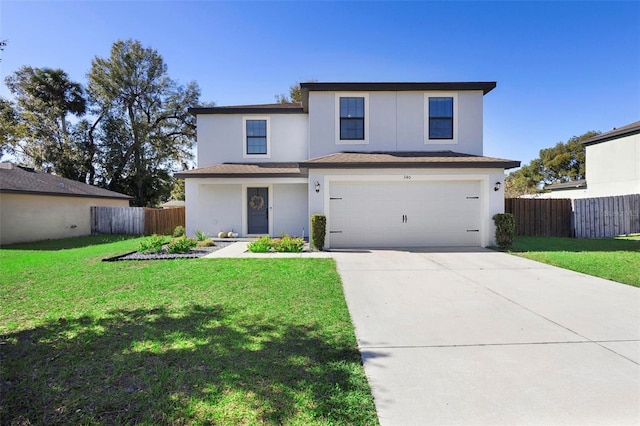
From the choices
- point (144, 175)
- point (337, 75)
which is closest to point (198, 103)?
point (144, 175)

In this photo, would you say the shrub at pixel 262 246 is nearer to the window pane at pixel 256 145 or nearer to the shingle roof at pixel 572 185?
the window pane at pixel 256 145

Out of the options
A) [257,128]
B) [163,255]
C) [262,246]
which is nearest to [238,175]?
[257,128]

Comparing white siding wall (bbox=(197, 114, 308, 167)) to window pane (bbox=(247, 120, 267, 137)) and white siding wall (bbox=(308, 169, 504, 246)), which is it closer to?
window pane (bbox=(247, 120, 267, 137))

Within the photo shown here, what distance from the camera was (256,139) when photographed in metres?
13.7

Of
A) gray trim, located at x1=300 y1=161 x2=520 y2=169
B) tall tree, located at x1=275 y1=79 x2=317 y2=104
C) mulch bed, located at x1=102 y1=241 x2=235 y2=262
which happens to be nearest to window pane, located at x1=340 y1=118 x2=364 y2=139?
gray trim, located at x1=300 y1=161 x2=520 y2=169

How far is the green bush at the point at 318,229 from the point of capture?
31.6 feet

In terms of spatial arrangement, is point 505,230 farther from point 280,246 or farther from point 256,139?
point 256,139

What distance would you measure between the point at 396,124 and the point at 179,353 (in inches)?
443

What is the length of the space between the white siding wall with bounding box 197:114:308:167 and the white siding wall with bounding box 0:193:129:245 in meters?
7.33

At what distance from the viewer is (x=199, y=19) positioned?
32.4 feet

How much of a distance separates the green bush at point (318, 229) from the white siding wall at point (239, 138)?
4.87 metres

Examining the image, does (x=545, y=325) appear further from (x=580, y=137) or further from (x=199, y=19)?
(x=580, y=137)

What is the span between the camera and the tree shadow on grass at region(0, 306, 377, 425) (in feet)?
7.25

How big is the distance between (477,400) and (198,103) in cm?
2978
